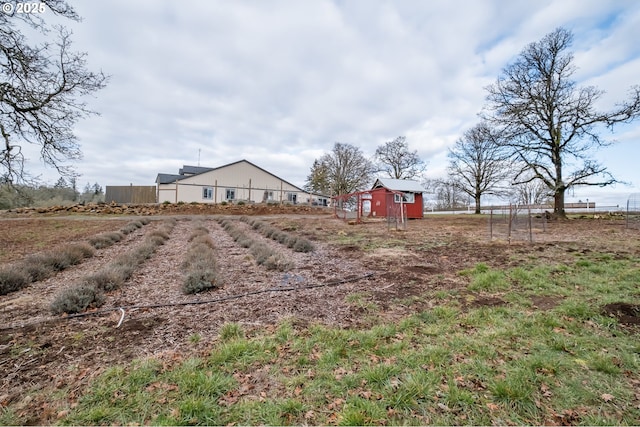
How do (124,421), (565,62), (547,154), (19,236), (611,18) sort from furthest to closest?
1. (547,154)
2. (565,62)
3. (19,236)
4. (611,18)
5. (124,421)

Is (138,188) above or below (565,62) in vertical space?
below

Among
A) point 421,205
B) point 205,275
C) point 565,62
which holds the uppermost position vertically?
point 565,62

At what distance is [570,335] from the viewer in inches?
126

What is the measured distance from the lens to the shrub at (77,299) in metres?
3.93

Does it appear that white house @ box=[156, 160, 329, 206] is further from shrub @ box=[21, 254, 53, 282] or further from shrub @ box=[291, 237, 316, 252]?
shrub @ box=[21, 254, 53, 282]

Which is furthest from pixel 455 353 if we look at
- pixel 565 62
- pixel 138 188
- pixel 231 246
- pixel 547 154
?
pixel 138 188

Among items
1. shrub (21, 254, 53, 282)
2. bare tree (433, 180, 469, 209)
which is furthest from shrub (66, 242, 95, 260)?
bare tree (433, 180, 469, 209)

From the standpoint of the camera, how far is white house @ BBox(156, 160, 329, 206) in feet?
92.4

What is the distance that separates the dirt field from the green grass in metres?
0.31

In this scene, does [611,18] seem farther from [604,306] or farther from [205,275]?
[205,275]

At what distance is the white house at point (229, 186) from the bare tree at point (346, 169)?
685cm

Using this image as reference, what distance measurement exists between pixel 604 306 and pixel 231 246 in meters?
9.19

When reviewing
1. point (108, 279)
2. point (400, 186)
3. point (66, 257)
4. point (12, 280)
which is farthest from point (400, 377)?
point (400, 186)

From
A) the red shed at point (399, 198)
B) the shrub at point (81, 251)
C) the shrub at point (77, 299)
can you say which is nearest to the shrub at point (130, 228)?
the shrub at point (81, 251)
